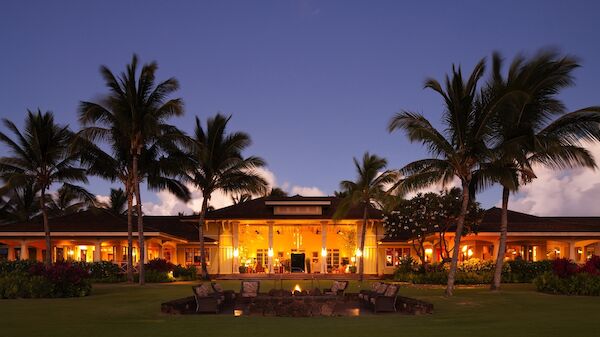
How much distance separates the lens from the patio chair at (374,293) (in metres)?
19.3

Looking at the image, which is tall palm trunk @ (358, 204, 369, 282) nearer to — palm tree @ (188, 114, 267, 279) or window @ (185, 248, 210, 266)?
palm tree @ (188, 114, 267, 279)

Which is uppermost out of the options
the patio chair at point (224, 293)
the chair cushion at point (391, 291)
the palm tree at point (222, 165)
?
the palm tree at point (222, 165)

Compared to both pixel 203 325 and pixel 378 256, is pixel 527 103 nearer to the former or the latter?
pixel 203 325

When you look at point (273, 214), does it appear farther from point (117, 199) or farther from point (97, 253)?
point (117, 199)

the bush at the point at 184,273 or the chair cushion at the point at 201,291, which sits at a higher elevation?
the chair cushion at the point at 201,291

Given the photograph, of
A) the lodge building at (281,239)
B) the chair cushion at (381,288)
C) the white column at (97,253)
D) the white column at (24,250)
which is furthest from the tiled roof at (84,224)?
the chair cushion at (381,288)

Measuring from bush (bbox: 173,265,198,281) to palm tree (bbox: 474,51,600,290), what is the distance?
810 inches

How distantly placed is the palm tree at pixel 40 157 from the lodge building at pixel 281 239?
14.2 ft

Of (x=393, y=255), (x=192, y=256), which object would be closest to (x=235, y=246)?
(x=192, y=256)

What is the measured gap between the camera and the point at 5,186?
3181 cm

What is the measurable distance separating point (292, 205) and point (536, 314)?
88.0 ft

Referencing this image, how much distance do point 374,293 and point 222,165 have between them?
19.2 meters

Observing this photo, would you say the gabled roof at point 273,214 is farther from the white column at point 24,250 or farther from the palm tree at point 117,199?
the palm tree at point 117,199

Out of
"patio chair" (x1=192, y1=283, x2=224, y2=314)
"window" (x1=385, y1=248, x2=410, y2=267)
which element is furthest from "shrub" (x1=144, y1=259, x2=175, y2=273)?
"patio chair" (x1=192, y1=283, x2=224, y2=314)
